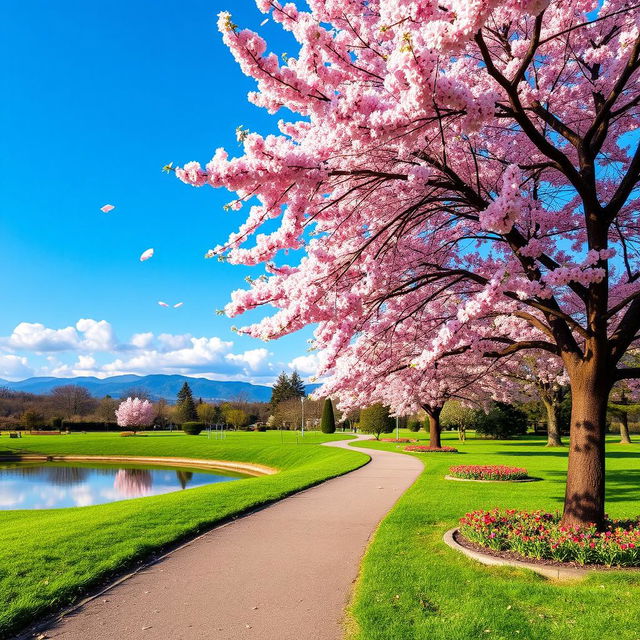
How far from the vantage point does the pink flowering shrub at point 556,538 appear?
22.6 ft

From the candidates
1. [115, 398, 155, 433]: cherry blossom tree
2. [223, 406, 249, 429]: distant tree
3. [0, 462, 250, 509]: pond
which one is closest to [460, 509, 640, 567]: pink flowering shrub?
[0, 462, 250, 509]: pond

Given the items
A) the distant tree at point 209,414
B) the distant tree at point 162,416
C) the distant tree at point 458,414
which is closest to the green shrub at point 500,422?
the distant tree at point 458,414

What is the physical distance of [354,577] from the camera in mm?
6781

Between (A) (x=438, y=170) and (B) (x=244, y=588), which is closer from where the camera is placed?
(B) (x=244, y=588)

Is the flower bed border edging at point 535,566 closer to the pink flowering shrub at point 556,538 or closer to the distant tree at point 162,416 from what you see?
the pink flowering shrub at point 556,538

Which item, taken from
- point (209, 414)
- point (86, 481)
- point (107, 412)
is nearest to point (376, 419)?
point (86, 481)

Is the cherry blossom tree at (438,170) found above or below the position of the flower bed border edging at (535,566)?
above

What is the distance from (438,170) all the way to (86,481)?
28.9 m

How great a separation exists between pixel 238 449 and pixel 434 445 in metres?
15.3

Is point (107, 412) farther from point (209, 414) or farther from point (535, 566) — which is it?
point (535, 566)

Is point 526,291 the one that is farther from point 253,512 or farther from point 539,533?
point 253,512

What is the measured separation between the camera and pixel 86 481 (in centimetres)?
2900

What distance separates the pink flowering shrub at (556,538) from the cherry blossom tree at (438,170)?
0.43 metres

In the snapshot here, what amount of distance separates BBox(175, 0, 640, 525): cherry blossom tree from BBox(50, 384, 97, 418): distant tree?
97.6 metres
